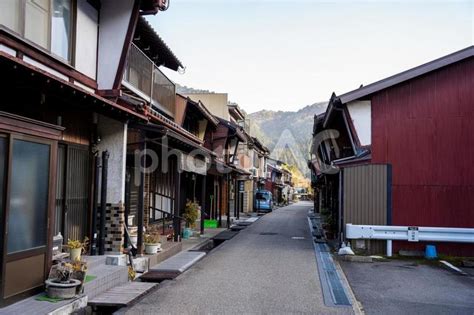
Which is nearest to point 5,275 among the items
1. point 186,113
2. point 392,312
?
point 392,312

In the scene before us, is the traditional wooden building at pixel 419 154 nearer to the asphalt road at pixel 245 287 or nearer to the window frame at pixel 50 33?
the asphalt road at pixel 245 287

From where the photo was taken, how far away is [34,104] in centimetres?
802

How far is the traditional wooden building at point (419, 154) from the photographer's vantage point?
13805mm

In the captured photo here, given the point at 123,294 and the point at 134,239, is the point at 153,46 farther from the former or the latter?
the point at 123,294

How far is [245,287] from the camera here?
30.7 feet

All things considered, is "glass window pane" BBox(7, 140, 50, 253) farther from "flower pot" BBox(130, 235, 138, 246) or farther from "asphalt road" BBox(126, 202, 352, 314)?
"flower pot" BBox(130, 235, 138, 246)

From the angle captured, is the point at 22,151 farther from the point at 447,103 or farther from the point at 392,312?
the point at 447,103

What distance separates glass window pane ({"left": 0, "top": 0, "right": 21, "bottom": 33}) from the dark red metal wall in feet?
33.7

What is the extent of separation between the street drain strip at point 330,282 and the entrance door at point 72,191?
16.5 ft

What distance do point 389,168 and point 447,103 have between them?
2560mm

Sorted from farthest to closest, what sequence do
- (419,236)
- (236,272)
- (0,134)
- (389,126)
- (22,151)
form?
(389,126), (419,236), (236,272), (22,151), (0,134)

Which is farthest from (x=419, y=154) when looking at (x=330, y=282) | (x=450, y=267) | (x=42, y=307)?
(x=42, y=307)

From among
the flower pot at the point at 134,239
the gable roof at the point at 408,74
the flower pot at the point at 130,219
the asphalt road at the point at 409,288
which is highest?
the gable roof at the point at 408,74

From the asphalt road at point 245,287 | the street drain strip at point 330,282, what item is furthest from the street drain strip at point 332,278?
the asphalt road at point 245,287
